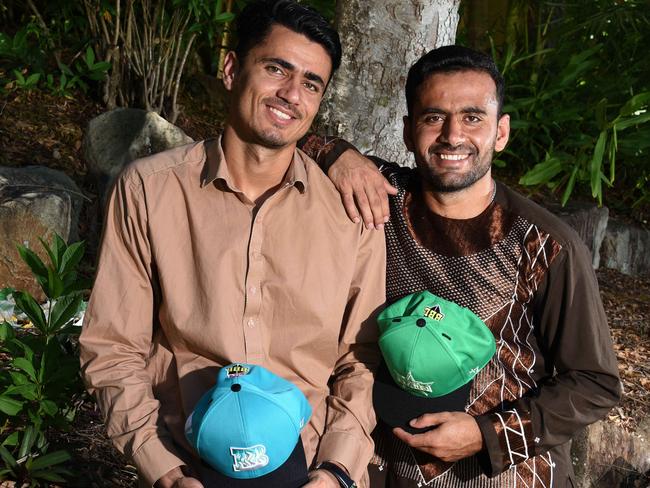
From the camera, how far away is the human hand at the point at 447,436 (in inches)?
94.8

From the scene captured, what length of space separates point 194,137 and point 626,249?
3685 mm

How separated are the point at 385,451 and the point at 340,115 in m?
1.70

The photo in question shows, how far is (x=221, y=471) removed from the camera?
2.23 m

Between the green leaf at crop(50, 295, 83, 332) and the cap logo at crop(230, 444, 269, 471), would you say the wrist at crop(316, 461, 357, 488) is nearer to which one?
the cap logo at crop(230, 444, 269, 471)

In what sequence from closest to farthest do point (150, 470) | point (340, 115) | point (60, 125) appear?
1. point (150, 470)
2. point (340, 115)
3. point (60, 125)

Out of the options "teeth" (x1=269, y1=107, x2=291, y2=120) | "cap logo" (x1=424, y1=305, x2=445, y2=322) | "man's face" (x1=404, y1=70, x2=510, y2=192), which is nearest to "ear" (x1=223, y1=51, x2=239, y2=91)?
"teeth" (x1=269, y1=107, x2=291, y2=120)

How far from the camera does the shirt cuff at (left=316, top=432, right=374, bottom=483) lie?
2.46m

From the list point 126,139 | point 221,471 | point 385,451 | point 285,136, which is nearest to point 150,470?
point 221,471

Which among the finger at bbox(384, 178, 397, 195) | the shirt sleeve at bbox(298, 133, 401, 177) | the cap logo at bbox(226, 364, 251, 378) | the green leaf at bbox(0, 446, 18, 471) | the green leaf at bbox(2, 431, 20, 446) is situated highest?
the shirt sleeve at bbox(298, 133, 401, 177)

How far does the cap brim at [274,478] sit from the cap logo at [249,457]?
2.9 inches

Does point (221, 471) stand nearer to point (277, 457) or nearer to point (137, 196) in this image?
point (277, 457)

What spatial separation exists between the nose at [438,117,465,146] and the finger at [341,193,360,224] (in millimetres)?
348

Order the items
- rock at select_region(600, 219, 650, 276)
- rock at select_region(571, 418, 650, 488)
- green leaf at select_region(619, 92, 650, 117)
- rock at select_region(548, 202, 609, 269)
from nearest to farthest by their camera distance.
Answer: rock at select_region(571, 418, 650, 488) → green leaf at select_region(619, 92, 650, 117) → rock at select_region(548, 202, 609, 269) → rock at select_region(600, 219, 650, 276)

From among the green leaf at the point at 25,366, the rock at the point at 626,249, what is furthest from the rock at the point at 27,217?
the rock at the point at 626,249
